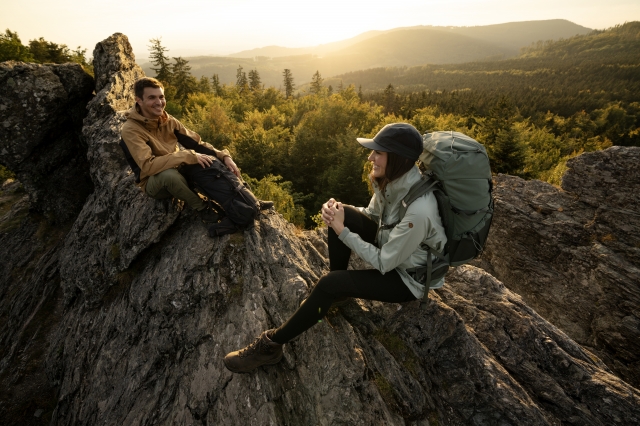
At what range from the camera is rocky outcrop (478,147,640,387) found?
805 centimetres

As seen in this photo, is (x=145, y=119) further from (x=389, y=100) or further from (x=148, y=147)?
(x=389, y=100)

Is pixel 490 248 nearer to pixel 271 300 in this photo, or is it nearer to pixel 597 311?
pixel 597 311

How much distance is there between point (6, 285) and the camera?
982cm

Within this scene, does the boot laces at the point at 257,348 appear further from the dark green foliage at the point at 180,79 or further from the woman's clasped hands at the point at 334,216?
the dark green foliage at the point at 180,79

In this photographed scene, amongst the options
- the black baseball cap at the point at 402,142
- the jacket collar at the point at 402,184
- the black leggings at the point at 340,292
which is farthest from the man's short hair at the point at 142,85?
the black leggings at the point at 340,292

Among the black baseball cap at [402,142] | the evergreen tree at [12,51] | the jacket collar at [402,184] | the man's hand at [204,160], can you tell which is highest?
the evergreen tree at [12,51]

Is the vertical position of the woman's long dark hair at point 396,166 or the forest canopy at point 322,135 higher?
the woman's long dark hair at point 396,166

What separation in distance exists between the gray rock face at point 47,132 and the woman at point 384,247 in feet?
31.9

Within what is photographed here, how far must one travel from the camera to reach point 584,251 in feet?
30.1

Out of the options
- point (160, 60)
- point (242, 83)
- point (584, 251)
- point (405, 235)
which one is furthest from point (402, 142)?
point (242, 83)

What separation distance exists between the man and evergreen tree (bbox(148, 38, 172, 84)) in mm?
33500

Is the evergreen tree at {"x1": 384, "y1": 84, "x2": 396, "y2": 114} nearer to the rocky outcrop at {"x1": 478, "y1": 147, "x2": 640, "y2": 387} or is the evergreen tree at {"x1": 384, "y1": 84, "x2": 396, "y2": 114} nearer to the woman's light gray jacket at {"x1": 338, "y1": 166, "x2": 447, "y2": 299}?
the rocky outcrop at {"x1": 478, "y1": 147, "x2": 640, "y2": 387}

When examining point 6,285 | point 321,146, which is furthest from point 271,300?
point 321,146

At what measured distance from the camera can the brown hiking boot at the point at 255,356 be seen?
12.7 ft
